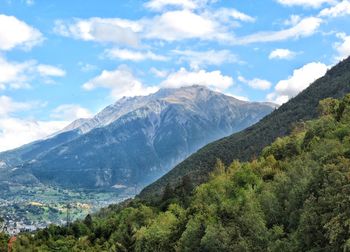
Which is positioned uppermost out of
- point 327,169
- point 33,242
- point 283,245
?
point 33,242

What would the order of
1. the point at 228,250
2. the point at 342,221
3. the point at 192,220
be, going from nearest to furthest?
1. the point at 342,221
2. the point at 228,250
3. the point at 192,220

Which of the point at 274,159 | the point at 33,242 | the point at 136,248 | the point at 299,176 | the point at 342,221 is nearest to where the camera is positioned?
the point at 342,221

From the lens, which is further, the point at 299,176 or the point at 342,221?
the point at 299,176

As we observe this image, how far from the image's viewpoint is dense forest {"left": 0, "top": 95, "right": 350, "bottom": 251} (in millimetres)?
55844

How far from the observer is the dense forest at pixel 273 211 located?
183 ft

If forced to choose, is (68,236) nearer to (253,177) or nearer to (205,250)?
(253,177)

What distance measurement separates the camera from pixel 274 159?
112 meters

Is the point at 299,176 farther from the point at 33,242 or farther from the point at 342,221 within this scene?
the point at 33,242

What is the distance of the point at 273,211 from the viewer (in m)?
72.0

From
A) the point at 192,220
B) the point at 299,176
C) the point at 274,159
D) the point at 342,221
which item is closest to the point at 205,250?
the point at 192,220

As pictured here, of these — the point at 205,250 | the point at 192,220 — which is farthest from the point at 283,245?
the point at 192,220

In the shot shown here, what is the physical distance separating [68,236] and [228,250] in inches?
3369

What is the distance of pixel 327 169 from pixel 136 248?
5198 cm

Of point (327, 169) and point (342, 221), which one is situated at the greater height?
point (327, 169)
